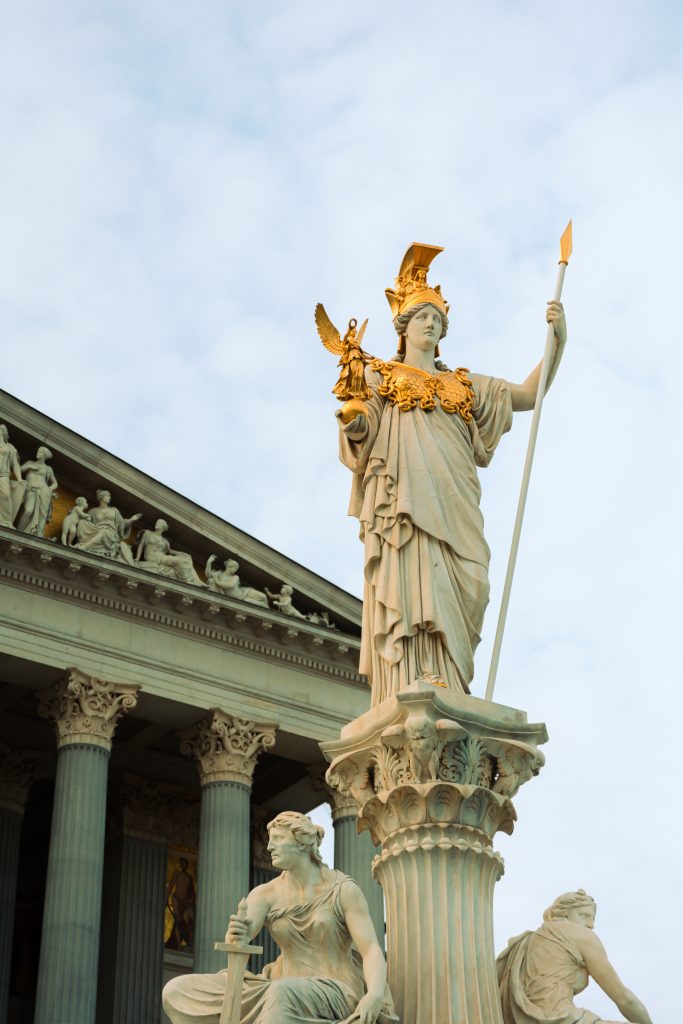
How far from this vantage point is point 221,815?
3225cm

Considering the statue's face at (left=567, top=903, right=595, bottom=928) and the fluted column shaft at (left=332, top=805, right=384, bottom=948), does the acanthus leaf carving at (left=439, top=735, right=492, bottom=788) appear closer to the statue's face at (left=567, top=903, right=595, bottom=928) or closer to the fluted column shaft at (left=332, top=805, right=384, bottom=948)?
the statue's face at (left=567, top=903, right=595, bottom=928)

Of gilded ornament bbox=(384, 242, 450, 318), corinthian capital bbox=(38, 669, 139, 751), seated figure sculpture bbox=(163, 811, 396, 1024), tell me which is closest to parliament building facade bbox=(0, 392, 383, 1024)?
corinthian capital bbox=(38, 669, 139, 751)

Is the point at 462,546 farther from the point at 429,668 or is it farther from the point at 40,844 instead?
the point at 40,844

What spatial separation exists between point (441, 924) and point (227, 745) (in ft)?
83.9

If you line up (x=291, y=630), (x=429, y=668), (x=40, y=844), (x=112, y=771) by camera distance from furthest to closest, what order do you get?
(x=40, y=844)
(x=112, y=771)
(x=291, y=630)
(x=429, y=668)

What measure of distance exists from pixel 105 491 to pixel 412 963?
88.2 ft

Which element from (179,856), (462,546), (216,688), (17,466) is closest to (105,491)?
(17,466)

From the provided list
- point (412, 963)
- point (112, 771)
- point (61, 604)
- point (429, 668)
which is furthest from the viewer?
point (112, 771)

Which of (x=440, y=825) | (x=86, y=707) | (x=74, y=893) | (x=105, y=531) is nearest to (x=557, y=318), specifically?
(x=440, y=825)

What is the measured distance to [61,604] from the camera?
32.8 m

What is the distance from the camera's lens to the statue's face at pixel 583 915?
879 centimetres

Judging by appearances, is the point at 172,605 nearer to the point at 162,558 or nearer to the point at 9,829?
the point at 162,558

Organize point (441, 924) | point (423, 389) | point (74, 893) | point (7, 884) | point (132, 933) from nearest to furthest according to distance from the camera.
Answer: point (441, 924), point (423, 389), point (74, 893), point (7, 884), point (132, 933)

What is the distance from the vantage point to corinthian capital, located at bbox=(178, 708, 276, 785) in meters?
33.1
